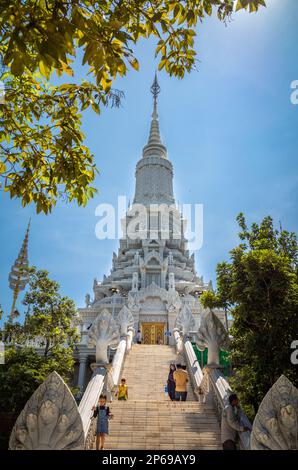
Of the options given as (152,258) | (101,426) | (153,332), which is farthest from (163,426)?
(152,258)

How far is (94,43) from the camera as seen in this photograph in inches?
154

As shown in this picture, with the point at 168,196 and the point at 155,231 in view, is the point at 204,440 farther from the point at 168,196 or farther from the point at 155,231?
the point at 168,196

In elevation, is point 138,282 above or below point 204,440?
above

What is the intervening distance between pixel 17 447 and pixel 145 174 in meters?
46.3

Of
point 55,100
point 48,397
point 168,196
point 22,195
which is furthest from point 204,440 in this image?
point 168,196

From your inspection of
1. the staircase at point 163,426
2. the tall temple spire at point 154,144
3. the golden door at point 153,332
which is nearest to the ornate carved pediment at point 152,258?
the golden door at point 153,332

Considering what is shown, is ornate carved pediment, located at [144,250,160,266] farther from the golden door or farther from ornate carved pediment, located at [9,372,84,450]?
ornate carved pediment, located at [9,372,84,450]

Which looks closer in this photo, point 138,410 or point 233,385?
point 138,410

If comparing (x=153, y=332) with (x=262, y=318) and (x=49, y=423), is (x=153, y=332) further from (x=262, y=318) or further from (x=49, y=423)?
(x=49, y=423)

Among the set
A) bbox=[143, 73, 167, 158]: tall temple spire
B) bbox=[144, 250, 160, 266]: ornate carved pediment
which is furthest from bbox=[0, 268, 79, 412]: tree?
bbox=[143, 73, 167, 158]: tall temple spire

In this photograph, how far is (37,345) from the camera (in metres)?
19.4

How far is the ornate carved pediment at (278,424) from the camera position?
18.6ft

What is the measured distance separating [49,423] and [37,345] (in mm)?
14516

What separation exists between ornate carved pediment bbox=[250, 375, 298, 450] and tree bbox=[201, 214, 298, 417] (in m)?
2.66
